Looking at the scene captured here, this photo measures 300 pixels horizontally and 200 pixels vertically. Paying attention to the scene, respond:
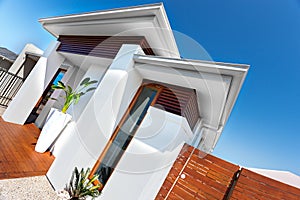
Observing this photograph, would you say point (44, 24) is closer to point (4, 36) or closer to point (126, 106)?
point (126, 106)

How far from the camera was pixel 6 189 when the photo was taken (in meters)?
2.91

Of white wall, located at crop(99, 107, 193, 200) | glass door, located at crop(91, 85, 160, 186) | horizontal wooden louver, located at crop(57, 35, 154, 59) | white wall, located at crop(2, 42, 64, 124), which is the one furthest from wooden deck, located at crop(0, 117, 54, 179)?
horizontal wooden louver, located at crop(57, 35, 154, 59)

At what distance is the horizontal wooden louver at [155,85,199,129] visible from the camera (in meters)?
4.08

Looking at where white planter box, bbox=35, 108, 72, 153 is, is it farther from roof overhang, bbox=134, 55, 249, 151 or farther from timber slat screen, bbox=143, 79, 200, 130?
timber slat screen, bbox=143, 79, 200, 130

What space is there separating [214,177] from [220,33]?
24.9 ft

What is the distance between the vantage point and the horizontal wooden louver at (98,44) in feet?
16.5

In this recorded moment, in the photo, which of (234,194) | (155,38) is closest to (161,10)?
(155,38)

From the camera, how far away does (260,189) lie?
2.35 m

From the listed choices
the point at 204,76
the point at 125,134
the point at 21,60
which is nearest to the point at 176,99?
the point at 204,76

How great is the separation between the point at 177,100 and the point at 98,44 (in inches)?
158

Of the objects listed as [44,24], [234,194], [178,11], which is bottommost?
[234,194]

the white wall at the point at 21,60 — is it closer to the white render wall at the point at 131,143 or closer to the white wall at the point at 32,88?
the white wall at the point at 32,88

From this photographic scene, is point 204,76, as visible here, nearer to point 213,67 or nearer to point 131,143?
point 213,67

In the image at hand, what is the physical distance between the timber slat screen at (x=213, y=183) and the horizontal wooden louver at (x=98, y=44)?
360 centimetres
